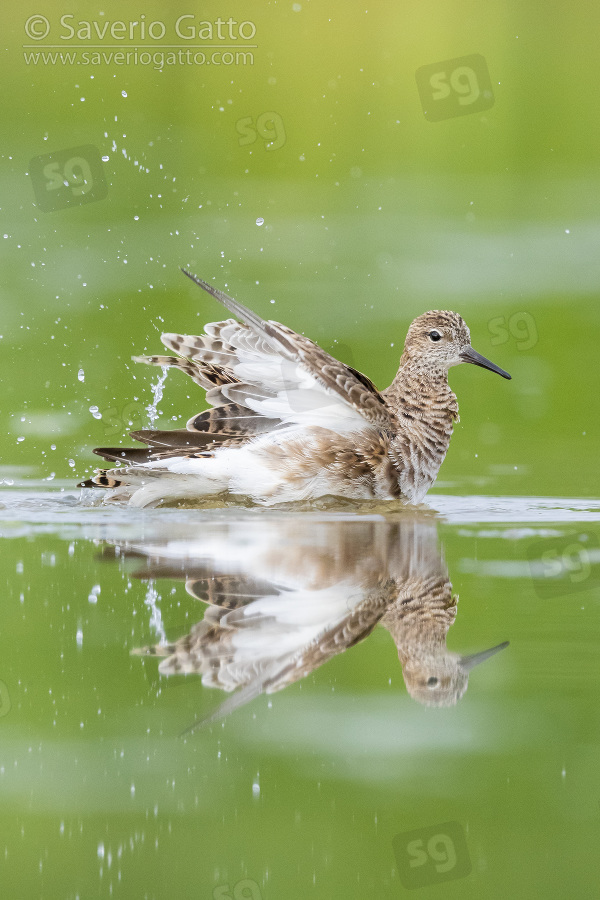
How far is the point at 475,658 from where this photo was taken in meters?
2.28

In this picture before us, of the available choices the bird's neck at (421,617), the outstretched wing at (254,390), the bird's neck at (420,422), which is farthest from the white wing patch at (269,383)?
the bird's neck at (421,617)

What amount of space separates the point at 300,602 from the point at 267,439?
5.33ft

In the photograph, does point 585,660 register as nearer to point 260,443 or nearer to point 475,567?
point 475,567

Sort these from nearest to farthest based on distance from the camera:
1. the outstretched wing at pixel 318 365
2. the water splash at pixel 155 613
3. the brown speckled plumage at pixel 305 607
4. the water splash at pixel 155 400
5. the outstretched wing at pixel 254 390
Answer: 1. the brown speckled plumage at pixel 305 607
2. the water splash at pixel 155 613
3. the outstretched wing at pixel 318 365
4. the outstretched wing at pixel 254 390
5. the water splash at pixel 155 400

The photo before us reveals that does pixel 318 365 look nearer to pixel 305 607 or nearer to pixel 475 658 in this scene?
A: pixel 305 607

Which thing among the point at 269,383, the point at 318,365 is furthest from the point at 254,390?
the point at 318,365

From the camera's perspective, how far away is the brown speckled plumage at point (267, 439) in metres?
4.00

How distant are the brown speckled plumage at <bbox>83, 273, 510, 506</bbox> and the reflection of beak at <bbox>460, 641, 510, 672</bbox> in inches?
66.3

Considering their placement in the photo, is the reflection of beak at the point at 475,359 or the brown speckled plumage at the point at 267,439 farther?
the reflection of beak at the point at 475,359

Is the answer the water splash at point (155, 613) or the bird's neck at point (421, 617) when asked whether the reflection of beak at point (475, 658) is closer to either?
the bird's neck at point (421, 617)

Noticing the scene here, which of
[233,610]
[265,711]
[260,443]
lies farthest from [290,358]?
[265,711]

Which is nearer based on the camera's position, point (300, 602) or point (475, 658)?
point (475, 658)

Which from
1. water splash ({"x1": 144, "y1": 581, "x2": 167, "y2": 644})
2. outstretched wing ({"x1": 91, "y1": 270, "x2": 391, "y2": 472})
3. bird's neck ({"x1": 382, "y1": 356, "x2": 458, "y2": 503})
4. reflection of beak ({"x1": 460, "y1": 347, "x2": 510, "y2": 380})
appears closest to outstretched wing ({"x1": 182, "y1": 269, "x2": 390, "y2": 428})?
outstretched wing ({"x1": 91, "y1": 270, "x2": 391, "y2": 472})

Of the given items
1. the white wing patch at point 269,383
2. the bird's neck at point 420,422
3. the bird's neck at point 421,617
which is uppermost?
the white wing patch at point 269,383
